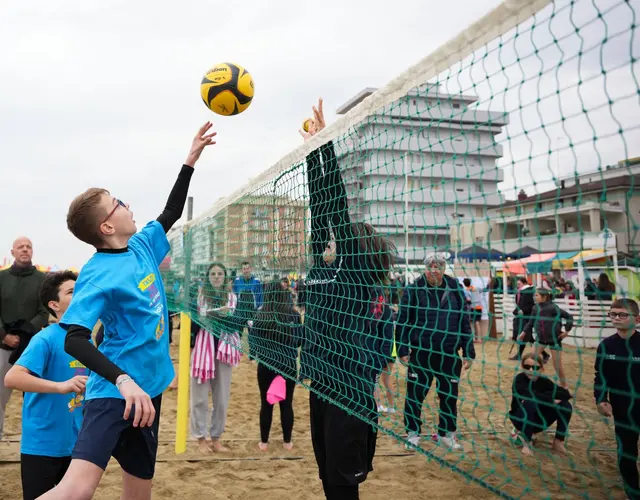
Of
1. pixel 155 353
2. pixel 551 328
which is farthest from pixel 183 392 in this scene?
pixel 551 328

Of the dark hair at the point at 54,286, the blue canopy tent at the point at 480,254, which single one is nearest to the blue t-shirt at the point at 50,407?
the dark hair at the point at 54,286

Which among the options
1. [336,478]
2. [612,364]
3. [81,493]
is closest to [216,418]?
[336,478]

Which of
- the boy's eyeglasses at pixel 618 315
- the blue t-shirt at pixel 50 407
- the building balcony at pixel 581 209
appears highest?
the building balcony at pixel 581 209

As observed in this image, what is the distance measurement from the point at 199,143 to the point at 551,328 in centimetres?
534

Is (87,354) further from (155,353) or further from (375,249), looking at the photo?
(375,249)

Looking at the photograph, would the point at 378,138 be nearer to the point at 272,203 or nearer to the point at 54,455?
the point at 272,203

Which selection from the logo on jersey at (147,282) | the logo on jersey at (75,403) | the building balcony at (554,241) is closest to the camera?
the building balcony at (554,241)

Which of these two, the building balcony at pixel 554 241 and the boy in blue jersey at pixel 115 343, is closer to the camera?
the building balcony at pixel 554 241

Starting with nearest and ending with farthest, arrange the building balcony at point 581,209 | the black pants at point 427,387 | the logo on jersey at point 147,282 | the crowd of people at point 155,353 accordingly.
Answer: the building balcony at point 581,209 < the crowd of people at point 155,353 < the logo on jersey at point 147,282 < the black pants at point 427,387

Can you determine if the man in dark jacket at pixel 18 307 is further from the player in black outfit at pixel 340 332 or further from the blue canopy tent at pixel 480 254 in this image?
the blue canopy tent at pixel 480 254

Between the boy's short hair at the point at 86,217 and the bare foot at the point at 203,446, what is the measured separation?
330cm

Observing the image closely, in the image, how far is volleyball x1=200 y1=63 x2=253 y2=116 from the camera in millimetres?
3580

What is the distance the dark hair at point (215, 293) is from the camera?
505 cm

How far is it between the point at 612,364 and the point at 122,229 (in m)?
3.44
